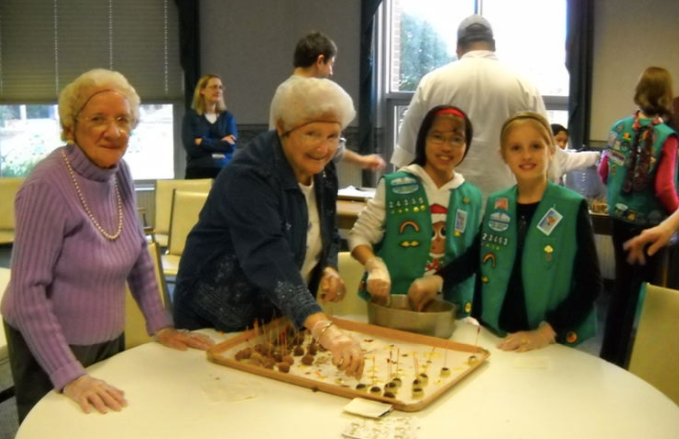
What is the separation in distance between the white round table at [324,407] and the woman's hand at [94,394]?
0.06 feet

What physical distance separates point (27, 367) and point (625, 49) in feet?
14.7

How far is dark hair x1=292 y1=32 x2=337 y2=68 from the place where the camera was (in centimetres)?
383

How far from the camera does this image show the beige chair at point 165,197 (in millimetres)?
4609

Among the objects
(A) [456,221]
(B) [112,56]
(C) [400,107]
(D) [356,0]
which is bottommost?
(A) [456,221]

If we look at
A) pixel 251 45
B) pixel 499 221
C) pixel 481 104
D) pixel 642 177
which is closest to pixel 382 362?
pixel 499 221

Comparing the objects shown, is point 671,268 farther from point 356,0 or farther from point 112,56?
point 112,56

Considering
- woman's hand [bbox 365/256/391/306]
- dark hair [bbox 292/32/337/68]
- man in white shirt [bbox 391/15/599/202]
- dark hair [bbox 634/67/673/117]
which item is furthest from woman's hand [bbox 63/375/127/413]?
dark hair [bbox 634/67/673/117]

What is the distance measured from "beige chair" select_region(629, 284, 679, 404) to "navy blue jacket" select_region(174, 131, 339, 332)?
858mm

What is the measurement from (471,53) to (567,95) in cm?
264

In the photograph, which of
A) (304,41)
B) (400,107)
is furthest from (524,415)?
(400,107)

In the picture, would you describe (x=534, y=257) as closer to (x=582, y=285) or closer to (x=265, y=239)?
(x=582, y=285)

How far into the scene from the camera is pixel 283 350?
5.99ft

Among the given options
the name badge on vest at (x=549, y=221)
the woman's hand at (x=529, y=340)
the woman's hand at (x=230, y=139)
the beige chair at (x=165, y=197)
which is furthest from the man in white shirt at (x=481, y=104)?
the woman's hand at (x=230, y=139)

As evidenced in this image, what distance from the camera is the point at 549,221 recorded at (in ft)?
6.56
